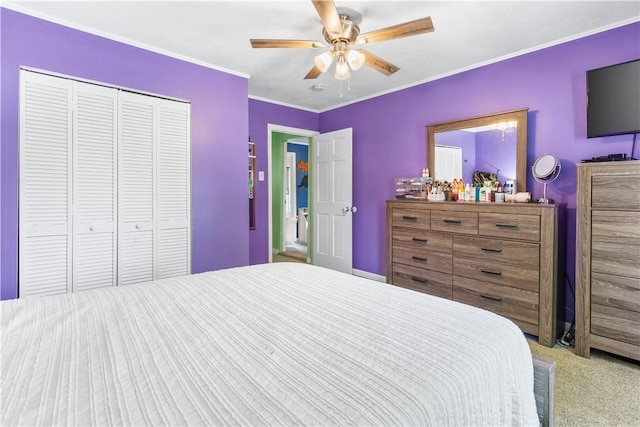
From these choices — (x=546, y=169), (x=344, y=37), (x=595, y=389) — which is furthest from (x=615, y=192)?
(x=344, y=37)

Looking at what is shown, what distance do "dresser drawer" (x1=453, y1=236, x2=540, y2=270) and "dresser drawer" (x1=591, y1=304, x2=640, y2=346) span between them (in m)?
0.46

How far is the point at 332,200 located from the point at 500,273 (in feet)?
8.08

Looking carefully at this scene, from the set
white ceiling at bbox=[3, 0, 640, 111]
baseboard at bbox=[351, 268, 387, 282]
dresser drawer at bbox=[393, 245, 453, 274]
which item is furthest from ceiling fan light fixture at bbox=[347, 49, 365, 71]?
baseboard at bbox=[351, 268, 387, 282]

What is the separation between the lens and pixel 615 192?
82.6 inches

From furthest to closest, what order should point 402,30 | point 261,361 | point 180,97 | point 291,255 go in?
point 291,255 → point 180,97 → point 402,30 → point 261,361

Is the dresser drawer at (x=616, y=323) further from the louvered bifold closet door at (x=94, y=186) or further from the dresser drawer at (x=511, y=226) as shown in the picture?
the louvered bifold closet door at (x=94, y=186)

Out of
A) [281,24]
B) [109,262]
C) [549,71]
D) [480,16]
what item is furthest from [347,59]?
[109,262]

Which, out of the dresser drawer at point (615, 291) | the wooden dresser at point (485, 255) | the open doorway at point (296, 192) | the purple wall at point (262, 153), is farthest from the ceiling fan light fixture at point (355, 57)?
the open doorway at point (296, 192)

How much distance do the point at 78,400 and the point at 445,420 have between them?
0.81 meters

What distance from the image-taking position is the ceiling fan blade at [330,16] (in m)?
1.76

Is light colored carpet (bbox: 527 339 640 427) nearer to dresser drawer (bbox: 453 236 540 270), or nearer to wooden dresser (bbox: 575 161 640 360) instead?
wooden dresser (bbox: 575 161 640 360)

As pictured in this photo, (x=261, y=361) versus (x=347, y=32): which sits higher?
(x=347, y=32)

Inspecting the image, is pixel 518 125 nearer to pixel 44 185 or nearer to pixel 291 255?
pixel 44 185

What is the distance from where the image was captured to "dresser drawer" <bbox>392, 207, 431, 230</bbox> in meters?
3.14
